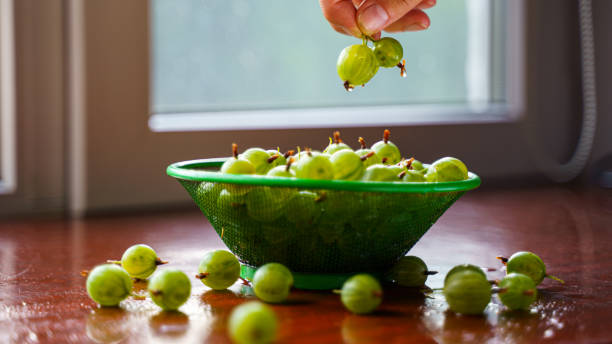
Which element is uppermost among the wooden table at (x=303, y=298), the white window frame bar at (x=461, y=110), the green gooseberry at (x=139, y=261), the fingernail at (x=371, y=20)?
the fingernail at (x=371, y=20)

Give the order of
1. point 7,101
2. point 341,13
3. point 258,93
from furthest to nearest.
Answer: point 258,93
point 7,101
point 341,13

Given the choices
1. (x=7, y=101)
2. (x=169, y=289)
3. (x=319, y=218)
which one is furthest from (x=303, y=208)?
(x=7, y=101)

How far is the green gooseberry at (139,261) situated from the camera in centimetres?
75

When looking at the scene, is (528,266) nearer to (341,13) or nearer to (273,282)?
(273,282)

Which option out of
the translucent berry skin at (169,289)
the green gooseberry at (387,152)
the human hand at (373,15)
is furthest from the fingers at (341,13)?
the translucent berry skin at (169,289)

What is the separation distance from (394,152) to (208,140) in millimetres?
824

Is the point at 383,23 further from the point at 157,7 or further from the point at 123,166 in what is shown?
the point at 157,7

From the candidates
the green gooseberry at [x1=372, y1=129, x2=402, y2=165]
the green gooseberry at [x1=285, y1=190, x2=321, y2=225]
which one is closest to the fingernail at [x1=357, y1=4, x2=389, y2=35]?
the green gooseberry at [x1=372, y1=129, x2=402, y2=165]

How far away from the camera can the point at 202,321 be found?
0.63 meters

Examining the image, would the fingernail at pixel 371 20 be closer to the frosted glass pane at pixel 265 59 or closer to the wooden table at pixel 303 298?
the wooden table at pixel 303 298

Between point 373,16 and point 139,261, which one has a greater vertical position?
point 373,16

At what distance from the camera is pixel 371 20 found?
2.61ft

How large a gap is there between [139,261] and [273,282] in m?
0.16

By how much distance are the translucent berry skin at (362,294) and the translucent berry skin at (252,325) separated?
0.13 metres
